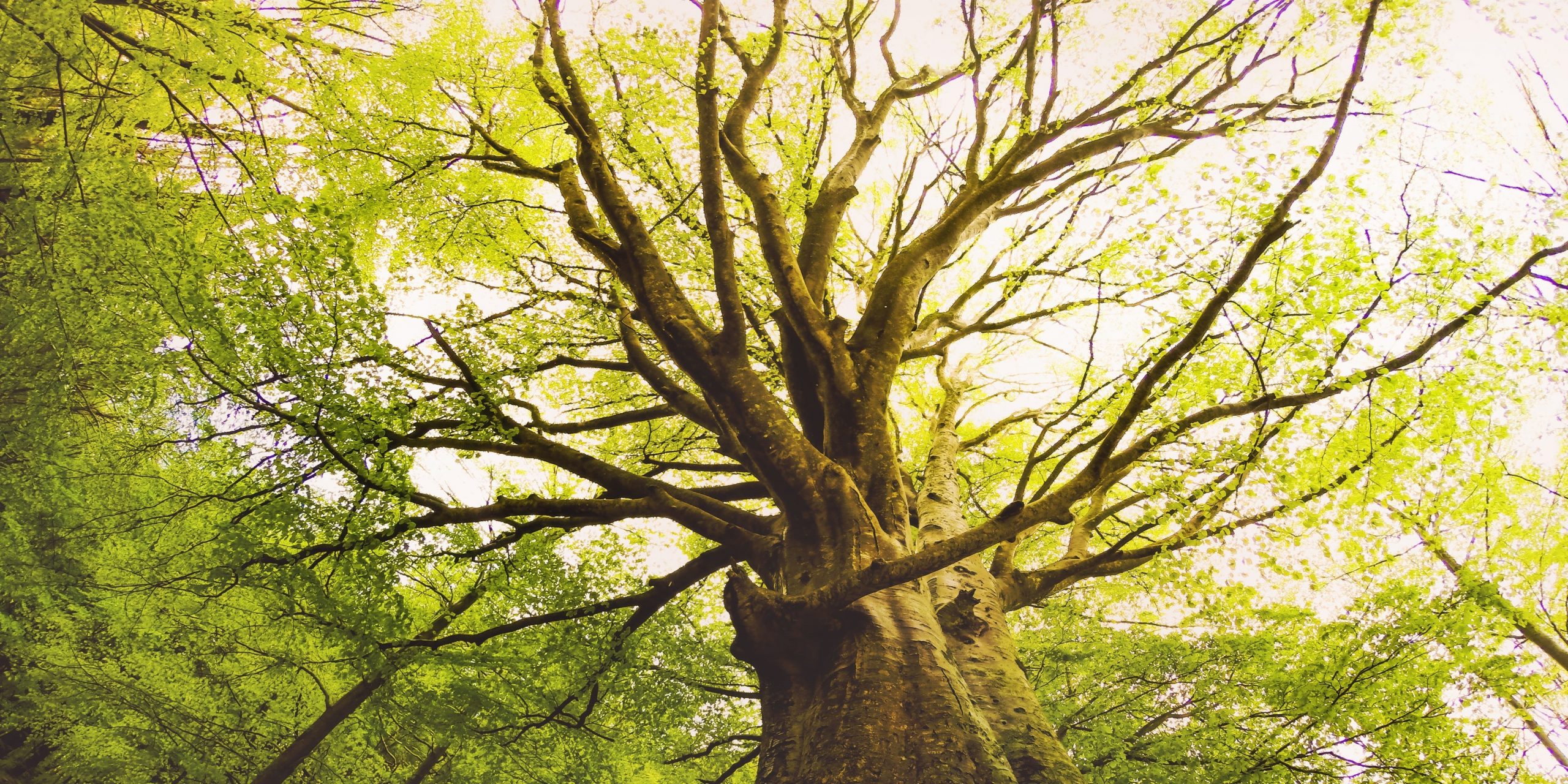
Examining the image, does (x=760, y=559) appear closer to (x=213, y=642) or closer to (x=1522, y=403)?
(x=1522, y=403)

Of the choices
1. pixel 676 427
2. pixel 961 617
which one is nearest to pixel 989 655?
pixel 961 617

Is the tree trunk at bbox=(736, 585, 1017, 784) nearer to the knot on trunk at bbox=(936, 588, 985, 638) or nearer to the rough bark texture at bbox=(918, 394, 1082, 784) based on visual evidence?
the rough bark texture at bbox=(918, 394, 1082, 784)

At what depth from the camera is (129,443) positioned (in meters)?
4.70

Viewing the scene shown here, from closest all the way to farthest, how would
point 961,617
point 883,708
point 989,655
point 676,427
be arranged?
point 883,708, point 989,655, point 961,617, point 676,427

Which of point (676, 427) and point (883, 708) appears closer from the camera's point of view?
point (883, 708)

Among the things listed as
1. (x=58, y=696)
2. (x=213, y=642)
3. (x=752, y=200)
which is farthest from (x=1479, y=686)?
(x=58, y=696)

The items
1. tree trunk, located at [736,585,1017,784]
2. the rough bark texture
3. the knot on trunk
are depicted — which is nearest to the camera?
tree trunk, located at [736,585,1017,784]

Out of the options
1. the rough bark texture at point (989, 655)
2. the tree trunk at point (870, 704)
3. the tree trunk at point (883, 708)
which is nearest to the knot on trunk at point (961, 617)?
the rough bark texture at point (989, 655)

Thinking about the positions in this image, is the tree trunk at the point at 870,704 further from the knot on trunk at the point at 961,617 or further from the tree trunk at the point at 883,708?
the knot on trunk at the point at 961,617

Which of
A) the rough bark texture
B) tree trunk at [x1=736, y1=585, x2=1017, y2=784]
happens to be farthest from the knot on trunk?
tree trunk at [x1=736, y1=585, x2=1017, y2=784]

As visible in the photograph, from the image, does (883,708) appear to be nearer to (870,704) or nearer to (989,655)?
(870,704)

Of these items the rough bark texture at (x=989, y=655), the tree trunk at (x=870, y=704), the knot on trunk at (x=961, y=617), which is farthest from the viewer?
the knot on trunk at (x=961, y=617)

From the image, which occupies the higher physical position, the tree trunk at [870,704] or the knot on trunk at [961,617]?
the knot on trunk at [961,617]

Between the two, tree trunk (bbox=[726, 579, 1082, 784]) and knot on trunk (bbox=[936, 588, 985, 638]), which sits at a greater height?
knot on trunk (bbox=[936, 588, 985, 638])
